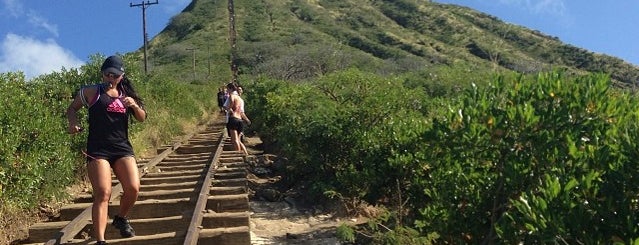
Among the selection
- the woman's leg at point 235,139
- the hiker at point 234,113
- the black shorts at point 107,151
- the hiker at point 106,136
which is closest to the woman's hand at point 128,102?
the hiker at point 106,136

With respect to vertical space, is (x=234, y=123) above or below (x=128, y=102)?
below

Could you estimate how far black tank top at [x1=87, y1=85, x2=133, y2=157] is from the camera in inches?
182

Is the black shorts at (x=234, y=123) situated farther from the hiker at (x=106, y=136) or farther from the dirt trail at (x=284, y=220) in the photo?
the hiker at (x=106, y=136)

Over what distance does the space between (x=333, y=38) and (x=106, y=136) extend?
8747cm

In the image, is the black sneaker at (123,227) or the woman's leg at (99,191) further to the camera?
the black sneaker at (123,227)

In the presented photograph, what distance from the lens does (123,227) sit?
4.88 metres

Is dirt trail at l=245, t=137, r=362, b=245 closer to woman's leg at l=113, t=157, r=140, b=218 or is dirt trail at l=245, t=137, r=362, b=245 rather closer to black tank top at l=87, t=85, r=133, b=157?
woman's leg at l=113, t=157, r=140, b=218

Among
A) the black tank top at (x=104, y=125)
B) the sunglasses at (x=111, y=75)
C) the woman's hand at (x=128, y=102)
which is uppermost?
the sunglasses at (x=111, y=75)

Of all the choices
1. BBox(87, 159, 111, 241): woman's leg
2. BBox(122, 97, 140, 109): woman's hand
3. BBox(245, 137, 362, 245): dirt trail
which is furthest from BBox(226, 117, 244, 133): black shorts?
BBox(87, 159, 111, 241): woman's leg

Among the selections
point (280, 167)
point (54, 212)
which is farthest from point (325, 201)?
point (54, 212)

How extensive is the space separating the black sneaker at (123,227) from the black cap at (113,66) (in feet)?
4.20

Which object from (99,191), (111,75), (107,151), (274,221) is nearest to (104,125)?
(107,151)

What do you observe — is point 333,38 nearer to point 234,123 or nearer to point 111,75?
point 234,123

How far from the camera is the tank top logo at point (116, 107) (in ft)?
15.3
